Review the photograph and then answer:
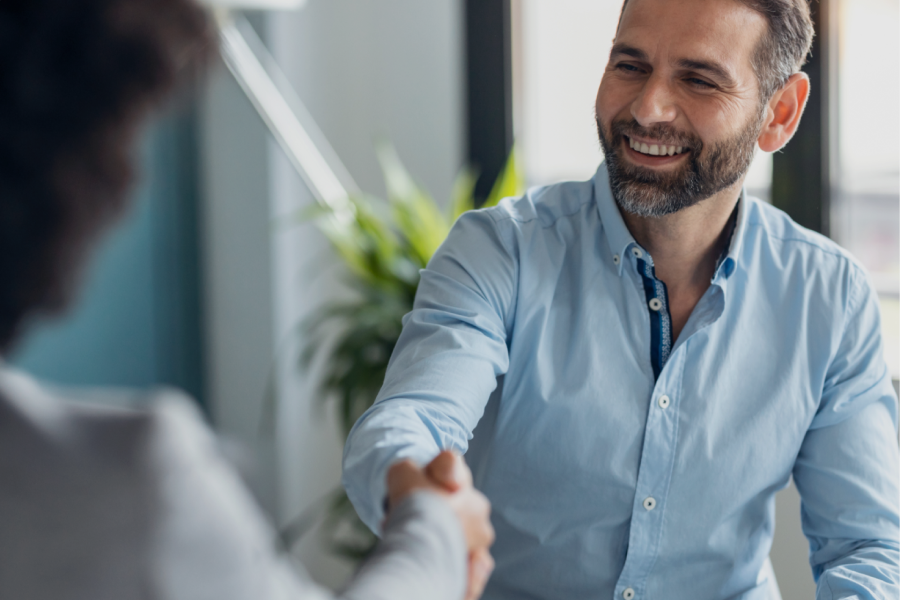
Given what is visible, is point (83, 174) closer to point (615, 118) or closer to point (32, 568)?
point (32, 568)

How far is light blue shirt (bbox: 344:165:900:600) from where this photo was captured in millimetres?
1202

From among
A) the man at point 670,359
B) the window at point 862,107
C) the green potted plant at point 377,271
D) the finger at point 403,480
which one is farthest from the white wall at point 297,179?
the finger at point 403,480

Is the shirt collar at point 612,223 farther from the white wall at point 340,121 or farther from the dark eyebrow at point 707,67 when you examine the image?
the white wall at point 340,121

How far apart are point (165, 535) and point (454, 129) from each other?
7.18ft

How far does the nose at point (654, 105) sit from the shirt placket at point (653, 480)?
0.34m

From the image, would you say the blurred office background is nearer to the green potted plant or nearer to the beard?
the green potted plant

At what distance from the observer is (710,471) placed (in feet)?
4.02

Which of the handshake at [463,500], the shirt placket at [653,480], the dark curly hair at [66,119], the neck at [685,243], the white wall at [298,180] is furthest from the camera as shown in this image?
the white wall at [298,180]

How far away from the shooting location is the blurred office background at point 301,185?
246 cm

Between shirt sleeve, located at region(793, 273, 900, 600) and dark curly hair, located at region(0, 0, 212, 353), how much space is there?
1.10m

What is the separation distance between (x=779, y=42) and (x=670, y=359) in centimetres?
52

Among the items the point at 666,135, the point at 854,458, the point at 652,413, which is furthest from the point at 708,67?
the point at 854,458

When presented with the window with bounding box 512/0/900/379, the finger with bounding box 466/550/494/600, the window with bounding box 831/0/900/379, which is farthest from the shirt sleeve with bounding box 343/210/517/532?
the window with bounding box 831/0/900/379

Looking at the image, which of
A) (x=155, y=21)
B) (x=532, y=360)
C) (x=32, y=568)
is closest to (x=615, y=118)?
(x=532, y=360)
